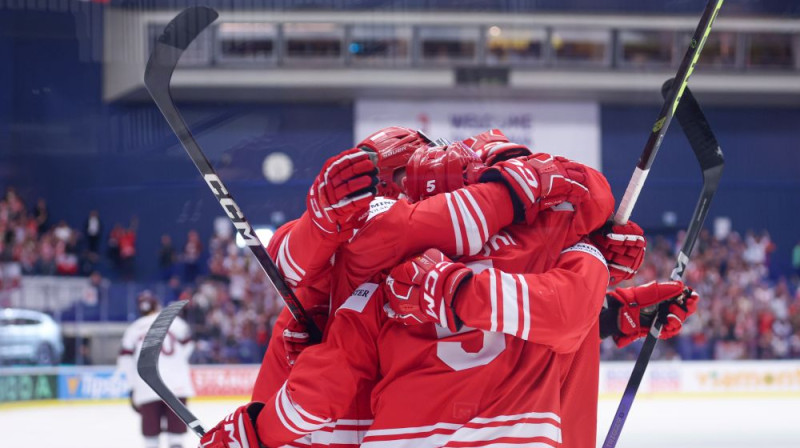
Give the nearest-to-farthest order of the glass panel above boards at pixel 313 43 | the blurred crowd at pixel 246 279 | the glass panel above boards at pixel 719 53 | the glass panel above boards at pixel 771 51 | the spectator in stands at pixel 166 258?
1. the glass panel above boards at pixel 313 43
2. the glass panel above boards at pixel 771 51
3. the spectator in stands at pixel 166 258
4. the blurred crowd at pixel 246 279
5. the glass panel above boards at pixel 719 53

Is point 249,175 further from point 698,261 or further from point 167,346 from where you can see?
point 698,261

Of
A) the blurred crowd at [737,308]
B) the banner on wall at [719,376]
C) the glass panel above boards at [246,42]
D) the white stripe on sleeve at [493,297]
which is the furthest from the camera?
the blurred crowd at [737,308]

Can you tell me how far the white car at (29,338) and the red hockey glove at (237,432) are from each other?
13.3 ft

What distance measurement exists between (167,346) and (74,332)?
1880 millimetres

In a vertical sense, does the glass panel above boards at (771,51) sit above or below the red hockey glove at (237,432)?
above

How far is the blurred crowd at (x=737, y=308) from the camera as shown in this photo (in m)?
6.41

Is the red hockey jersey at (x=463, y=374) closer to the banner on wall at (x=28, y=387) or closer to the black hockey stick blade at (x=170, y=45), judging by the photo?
the black hockey stick blade at (x=170, y=45)

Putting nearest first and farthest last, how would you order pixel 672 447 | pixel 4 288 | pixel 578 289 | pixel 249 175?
pixel 578 289
pixel 249 175
pixel 672 447
pixel 4 288

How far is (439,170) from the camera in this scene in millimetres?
1495

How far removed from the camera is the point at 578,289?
1.33 metres

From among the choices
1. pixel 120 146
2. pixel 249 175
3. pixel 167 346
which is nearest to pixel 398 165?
pixel 249 175

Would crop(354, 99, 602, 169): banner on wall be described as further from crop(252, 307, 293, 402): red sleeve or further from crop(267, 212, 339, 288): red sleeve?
crop(267, 212, 339, 288): red sleeve

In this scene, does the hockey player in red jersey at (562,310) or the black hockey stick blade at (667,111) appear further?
the black hockey stick blade at (667,111)

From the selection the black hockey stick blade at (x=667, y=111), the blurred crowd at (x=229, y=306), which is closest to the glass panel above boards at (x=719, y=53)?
the blurred crowd at (x=229, y=306)
